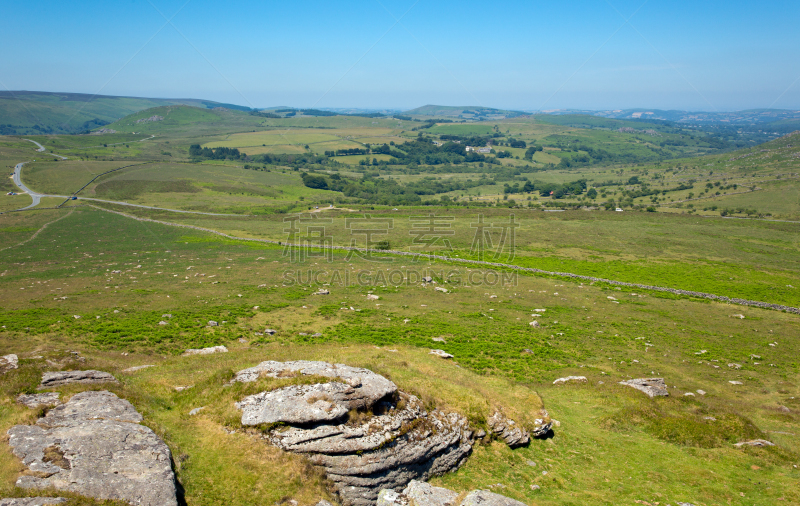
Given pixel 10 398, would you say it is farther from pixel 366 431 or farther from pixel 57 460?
pixel 366 431

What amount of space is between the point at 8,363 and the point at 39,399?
19.0 feet

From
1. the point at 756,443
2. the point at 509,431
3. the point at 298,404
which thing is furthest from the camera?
the point at 756,443

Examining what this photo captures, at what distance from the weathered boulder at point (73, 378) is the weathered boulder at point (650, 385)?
83.5ft

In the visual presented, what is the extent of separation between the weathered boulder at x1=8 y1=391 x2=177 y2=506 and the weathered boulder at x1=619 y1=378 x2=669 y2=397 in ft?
73.5

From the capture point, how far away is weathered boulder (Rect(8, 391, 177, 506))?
9633 millimetres

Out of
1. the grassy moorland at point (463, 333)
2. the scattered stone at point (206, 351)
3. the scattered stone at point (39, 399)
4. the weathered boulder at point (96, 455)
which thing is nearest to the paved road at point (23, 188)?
the grassy moorland at point (463, 333)

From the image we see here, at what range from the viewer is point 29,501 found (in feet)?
28.5

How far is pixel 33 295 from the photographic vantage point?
3219 cm

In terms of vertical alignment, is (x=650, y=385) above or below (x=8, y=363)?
below

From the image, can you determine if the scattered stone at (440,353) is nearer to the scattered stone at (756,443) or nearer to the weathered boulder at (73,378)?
the scattered stone at (756,443)

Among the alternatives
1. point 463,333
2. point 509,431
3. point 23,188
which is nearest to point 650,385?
point 509,431

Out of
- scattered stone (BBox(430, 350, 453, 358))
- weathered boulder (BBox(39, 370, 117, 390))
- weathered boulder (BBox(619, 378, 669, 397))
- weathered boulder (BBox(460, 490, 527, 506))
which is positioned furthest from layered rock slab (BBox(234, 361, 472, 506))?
weathered boulder (BBox(619, 378, 669, 397))

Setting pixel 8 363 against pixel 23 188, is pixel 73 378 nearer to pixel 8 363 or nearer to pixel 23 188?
pixel 8 363

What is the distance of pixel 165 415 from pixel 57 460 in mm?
3885
